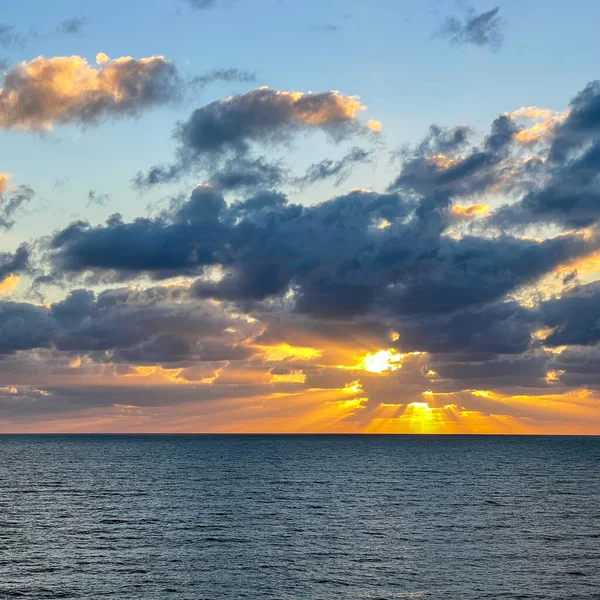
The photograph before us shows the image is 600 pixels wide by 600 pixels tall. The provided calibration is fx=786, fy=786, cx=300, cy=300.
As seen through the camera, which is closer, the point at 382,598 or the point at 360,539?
the point at 382,598

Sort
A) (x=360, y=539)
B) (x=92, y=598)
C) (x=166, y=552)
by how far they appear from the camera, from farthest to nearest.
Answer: (x=360, y=539)
(x=166, y=552)
(x=92, y=598)

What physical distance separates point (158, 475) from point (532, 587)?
129 meters

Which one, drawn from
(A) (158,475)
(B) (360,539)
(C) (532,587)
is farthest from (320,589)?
(A) (158,475)

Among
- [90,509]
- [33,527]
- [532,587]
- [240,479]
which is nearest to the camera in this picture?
[532,587]

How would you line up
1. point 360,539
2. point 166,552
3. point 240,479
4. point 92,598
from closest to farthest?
1. point 92,598
2. point 166,552
3. point 360,539
4. point 240,479

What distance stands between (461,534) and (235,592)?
1465 inches

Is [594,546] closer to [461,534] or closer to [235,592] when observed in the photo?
[461,534]

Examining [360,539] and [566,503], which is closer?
[360,539]

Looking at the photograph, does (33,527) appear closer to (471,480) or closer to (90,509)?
(90,509)

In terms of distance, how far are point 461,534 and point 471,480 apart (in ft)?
278

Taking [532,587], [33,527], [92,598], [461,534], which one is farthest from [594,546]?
[33,527]

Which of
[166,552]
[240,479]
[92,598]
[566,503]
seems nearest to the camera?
[92,598]

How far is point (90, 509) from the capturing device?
115125 millimetres

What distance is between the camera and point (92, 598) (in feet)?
207
